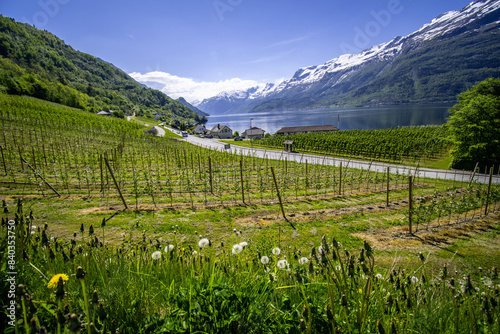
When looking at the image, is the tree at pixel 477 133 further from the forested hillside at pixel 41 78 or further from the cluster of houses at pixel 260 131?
the forested hillside at pixel 41 78

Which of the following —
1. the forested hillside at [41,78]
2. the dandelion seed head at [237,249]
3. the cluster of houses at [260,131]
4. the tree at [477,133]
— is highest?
the forested hillside at [41,78]

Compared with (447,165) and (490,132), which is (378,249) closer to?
(490,132)

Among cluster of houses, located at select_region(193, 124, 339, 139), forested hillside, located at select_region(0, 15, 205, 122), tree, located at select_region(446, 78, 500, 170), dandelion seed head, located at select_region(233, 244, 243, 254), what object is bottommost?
dandelion seed head, located at select_region(233, 244, 243, 254)

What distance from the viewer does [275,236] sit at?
28.2 ft

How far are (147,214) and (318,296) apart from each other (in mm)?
10141

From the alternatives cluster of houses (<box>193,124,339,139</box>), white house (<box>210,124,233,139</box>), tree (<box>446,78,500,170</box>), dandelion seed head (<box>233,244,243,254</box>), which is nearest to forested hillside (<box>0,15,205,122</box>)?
white house (<box>210,124,233,139</box>)

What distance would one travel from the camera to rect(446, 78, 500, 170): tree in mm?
27438

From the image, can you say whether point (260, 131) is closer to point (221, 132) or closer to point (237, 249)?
point (221, 132)

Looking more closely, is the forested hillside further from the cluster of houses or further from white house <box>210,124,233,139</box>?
the cluster of houses

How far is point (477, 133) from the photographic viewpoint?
28.1m

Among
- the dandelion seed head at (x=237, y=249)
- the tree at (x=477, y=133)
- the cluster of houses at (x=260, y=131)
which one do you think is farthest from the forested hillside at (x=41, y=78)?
the tree at (x=477, y=133)

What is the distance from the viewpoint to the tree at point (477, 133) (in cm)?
2744

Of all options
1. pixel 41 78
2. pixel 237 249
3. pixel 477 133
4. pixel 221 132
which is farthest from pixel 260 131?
pixel 41 78

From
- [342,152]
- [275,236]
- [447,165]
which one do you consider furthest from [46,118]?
[447,165]
